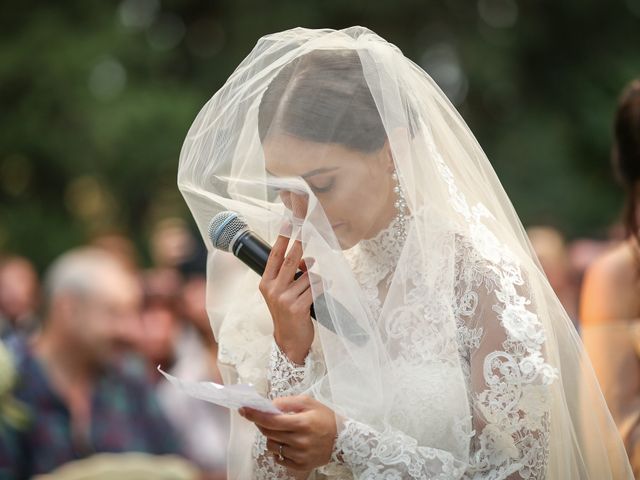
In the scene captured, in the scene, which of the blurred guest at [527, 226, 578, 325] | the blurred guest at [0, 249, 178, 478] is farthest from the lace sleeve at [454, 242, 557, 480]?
the blurred guest at [527, 226, 578, 325]

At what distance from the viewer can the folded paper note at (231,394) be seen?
7.89 feet

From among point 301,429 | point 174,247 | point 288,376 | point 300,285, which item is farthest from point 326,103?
point 174,247

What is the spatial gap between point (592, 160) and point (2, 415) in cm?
1410

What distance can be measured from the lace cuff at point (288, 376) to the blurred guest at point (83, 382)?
2070 mm

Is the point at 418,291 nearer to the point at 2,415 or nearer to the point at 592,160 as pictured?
the point at 2,415

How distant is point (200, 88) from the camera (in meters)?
16.1

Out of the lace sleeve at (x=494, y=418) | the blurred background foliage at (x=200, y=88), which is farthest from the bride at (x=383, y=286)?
the blurred background foliage at (x=200, y=88)

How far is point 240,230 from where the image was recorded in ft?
8.98

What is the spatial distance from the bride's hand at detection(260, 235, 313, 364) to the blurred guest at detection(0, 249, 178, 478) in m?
2.20

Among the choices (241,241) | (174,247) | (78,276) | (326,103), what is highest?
(326,103)

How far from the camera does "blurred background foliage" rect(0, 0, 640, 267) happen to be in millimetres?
15070

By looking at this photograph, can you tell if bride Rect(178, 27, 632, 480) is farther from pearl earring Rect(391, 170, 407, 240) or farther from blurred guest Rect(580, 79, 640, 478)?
blurred guest Rect(580, 79, 640, 478)

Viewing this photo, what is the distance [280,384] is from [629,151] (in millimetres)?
1651

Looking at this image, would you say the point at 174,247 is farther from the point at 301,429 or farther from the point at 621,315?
the point at 301,429
